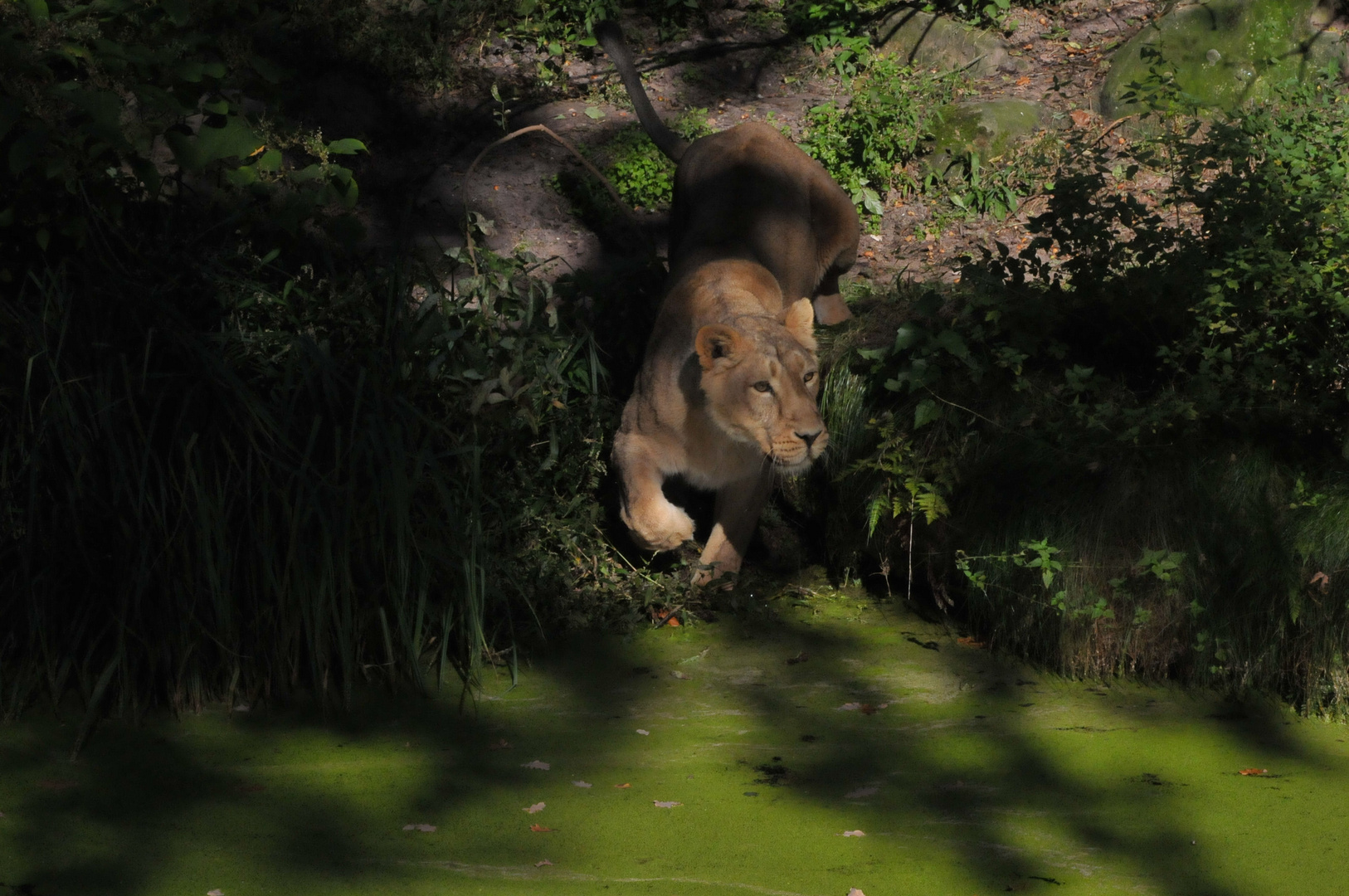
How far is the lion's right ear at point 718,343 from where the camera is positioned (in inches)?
214

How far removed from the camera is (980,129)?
9.44m

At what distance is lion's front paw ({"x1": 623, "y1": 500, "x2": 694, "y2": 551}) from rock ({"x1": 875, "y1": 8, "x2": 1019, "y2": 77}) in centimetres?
583

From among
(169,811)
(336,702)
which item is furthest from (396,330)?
(169,811)

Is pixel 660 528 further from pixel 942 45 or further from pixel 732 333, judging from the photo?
pixel 942 45

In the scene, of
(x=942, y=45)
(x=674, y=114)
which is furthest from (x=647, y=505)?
(x=942, y=45)

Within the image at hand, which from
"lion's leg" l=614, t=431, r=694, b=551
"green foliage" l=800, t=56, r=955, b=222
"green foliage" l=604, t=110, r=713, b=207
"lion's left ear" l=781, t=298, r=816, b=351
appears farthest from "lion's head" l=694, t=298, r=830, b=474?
"green foliage" l=800, t=56, r=955, b=222

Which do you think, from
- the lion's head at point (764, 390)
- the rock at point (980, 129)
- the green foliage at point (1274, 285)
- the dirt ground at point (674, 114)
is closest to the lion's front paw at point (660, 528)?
the lion's head at point (764, 390)

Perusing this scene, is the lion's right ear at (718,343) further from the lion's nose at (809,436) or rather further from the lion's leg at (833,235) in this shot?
the lion's leg at (833,235)

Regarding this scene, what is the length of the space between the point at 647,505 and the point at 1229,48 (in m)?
6.32

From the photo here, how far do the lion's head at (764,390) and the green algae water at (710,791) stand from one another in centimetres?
89

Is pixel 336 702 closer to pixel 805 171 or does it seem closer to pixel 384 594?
pixel 384 594

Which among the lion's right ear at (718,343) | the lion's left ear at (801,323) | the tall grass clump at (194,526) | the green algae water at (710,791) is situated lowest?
the green algae water at (710,791)

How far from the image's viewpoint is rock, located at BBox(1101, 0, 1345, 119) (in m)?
9.33

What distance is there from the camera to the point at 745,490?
Result: 6.11 metres
